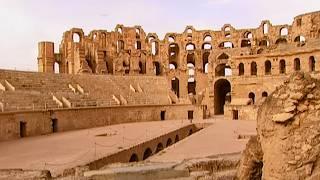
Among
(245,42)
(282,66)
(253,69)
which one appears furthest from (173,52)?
(282,66)

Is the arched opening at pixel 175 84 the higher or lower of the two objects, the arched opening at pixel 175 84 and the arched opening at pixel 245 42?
the lower

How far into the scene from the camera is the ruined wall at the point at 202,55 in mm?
37906

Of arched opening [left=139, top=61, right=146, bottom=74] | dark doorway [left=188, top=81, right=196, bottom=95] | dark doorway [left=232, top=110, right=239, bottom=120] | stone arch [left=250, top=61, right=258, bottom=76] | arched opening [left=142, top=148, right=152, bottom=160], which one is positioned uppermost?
arched opening [left=139, top=61, right=146, bottom=74]

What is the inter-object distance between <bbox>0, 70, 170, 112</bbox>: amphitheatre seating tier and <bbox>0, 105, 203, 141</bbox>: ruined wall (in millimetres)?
504

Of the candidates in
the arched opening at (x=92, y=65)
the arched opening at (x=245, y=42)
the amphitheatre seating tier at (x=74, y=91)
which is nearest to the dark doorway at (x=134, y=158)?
the amphitheatre seating tier at (x=74, y=91)

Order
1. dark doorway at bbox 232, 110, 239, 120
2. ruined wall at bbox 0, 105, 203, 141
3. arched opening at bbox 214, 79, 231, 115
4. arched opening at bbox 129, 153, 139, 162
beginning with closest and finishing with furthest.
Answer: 1. arched opening at bbox 129, 153, 139, 162
2. ruined wall at bbox 0, 105, 203, 141
3. dark doorway at bbox 232, 110, 239, 120
4. arched opening at bbox 214, 79, 231, 115

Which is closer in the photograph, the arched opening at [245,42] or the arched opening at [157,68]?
the arched opening at [245,42]

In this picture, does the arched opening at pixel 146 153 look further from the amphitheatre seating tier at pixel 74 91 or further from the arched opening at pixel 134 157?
the amphitheatre seating tier at pixel 74 91

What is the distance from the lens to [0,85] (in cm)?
2438

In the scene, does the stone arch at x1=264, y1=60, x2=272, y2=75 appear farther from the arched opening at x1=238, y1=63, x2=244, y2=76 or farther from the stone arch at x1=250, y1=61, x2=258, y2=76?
the arched opening at x1=238, y1=63, x2=244, y2=76

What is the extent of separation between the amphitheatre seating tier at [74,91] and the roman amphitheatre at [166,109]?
0.11 m

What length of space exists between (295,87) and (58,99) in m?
21.6

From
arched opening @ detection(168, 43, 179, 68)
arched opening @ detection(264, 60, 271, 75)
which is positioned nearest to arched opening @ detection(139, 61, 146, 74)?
arched opening @ detection(168, 43, 179, 68)

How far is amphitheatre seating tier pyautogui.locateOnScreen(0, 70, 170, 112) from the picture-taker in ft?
78.2
